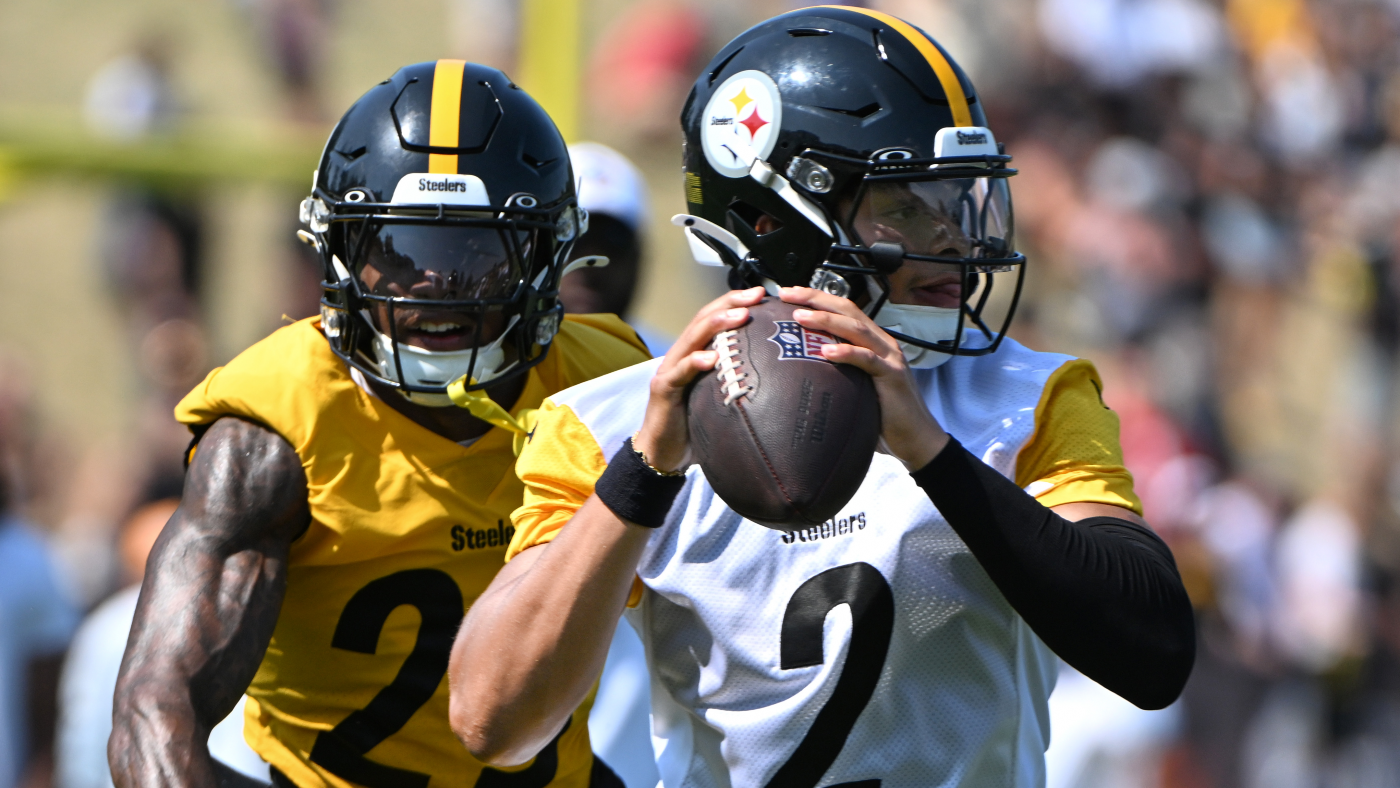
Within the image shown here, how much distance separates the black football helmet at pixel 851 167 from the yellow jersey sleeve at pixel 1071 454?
130mm

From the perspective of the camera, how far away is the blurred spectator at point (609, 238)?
14.4ft

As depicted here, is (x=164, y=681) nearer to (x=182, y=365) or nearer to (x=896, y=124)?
(x=896, y=124)

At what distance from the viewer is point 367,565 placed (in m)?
2.83

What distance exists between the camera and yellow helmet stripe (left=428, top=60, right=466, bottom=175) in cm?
282

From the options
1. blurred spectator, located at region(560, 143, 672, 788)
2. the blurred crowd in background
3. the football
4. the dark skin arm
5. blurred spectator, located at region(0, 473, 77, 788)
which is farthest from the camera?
the blurred crowd in background

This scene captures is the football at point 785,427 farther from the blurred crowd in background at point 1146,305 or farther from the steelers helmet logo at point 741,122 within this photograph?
the blurred crowd in background at point 1146,305

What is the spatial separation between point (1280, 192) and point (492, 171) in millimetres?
→ 9728

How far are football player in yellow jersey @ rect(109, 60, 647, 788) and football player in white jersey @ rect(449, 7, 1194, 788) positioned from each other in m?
0.46

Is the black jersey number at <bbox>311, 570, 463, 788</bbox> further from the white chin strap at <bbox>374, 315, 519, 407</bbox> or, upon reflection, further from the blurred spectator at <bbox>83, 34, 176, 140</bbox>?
the blurred spectator at <bbox>83, 34, 176, 140</bbox>

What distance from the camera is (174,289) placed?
34.1 feet

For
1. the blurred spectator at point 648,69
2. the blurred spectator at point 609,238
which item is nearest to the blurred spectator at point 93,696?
the blurred spectator at point 609,238

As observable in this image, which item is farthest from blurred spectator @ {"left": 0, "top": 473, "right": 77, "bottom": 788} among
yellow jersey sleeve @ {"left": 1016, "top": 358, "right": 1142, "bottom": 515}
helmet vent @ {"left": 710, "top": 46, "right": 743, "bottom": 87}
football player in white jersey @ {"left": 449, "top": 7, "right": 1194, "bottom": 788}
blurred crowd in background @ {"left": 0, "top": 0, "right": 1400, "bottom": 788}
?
yellow jersey sleeve @ {"left": 1016, "top": 358, "right": 1142, "bottom": 515}

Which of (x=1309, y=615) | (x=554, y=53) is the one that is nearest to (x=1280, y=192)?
(x=1309, y=615)

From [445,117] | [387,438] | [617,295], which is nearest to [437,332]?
[387,438]
